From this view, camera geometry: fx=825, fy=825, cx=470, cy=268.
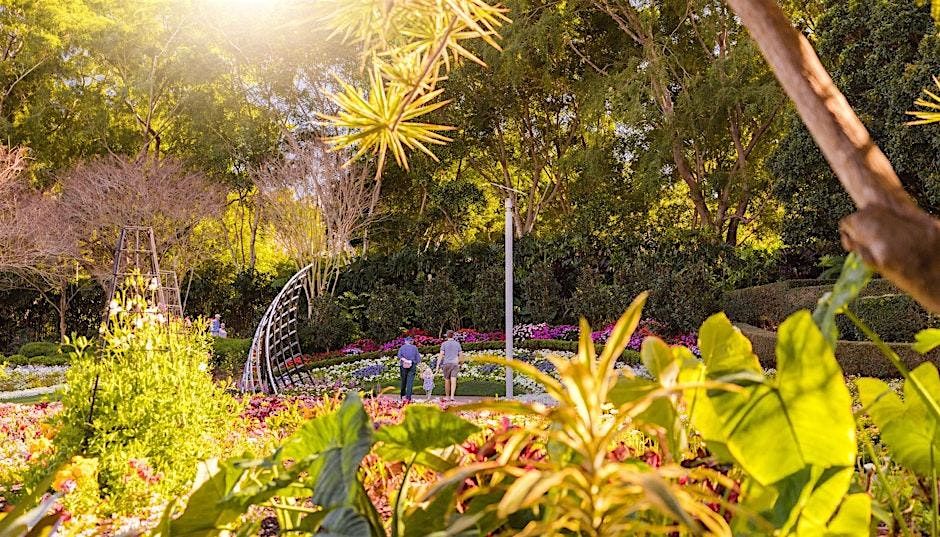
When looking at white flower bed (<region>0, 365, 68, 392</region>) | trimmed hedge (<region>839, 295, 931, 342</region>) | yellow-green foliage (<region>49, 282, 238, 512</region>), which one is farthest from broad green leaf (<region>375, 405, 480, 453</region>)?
white flower bed (<region>0, 365, 68, 392</region>)

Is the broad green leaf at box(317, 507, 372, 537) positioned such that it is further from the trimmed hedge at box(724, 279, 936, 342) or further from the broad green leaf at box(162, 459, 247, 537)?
the trimmed hedge at box(724, 279, 936, 342)

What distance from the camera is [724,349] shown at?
1009 mm

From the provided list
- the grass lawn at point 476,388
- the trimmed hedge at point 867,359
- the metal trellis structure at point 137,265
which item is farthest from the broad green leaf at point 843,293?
the grass lawn at point 476,388

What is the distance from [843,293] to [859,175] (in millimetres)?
122

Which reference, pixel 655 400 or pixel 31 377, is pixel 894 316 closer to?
pixel 655 400

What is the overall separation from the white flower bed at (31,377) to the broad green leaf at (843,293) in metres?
16.0

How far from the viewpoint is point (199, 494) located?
99cm

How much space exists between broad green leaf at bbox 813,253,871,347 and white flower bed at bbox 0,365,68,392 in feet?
52.6

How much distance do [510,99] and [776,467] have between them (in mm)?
22008

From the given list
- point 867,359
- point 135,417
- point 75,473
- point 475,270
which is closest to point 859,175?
point 75,473

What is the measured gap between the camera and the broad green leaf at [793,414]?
79cm

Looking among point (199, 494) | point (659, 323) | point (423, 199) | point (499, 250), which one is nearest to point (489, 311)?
point (499, 250)

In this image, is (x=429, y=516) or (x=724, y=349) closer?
(x=429, y=516)

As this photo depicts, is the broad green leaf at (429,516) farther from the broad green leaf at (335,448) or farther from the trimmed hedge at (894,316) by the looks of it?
the trimmed hedge at (894,316)
